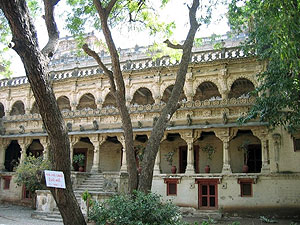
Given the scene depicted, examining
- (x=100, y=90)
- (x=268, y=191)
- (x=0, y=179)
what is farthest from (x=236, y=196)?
(x=0, y=179)

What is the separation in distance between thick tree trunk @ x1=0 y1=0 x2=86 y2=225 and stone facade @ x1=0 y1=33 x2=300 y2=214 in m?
11.0

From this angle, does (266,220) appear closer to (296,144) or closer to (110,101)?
(296,144)

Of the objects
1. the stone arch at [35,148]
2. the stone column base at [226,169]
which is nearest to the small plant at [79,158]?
the stone arch at [35,148]

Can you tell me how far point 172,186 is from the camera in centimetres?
1819

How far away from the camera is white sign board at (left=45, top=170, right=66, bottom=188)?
22.8ft

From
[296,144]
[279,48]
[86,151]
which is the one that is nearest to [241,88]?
[296,144]

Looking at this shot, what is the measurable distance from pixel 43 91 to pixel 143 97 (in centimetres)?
1588

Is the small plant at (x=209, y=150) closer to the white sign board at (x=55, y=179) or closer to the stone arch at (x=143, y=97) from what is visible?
the stone arch at (x=143, y=97)

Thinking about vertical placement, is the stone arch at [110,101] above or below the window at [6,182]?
above

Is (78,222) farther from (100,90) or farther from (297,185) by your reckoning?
(100,90)

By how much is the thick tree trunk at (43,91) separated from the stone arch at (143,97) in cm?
1476

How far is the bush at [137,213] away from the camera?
26.6ft

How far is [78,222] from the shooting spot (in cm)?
735

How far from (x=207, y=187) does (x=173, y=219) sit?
9320mm
